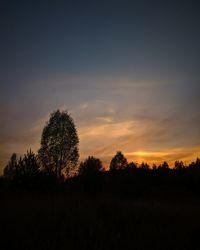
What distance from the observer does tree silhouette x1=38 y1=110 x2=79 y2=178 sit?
2634cm

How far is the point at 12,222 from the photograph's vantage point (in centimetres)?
583

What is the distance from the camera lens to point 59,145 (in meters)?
26.6

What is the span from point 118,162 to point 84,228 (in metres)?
55.6

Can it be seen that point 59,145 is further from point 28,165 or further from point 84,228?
point 84,228

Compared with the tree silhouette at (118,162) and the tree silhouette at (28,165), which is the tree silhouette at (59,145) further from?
the tree silhouette at (118,162)

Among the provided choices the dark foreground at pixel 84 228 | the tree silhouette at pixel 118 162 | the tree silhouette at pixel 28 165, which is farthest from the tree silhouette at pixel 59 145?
the tree silhouette at pixel 118 162

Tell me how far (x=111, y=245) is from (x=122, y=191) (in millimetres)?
22864

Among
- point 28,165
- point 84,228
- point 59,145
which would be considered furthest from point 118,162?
point 84,228

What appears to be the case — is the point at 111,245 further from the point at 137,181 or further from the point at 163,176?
the point at 163,176

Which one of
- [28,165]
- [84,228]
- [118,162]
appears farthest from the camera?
[118,162]

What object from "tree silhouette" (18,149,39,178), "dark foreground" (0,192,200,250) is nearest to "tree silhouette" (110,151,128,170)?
"tree silhouette" (18,149,39,178)

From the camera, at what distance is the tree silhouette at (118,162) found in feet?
198

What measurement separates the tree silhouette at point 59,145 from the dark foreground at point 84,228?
18.4 meters

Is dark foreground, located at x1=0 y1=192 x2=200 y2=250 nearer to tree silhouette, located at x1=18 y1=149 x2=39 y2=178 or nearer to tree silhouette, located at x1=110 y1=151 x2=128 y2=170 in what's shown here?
tree silhouette, located at x1=18 y1=149 x2=39 y2=178
